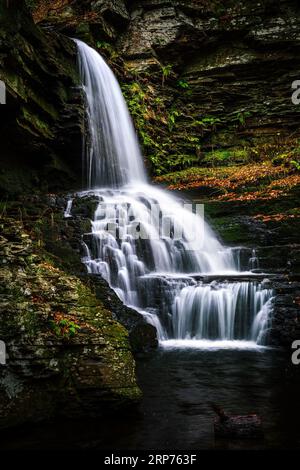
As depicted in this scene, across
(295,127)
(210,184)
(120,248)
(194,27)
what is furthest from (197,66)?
(120,248)

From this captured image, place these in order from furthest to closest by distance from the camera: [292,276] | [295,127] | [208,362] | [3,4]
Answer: [295,127] → [3,4] → [292,276] → [208,362]

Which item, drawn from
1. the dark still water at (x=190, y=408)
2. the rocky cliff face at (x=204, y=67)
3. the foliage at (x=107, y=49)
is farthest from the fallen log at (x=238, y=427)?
the foliage at (x=107, y=49)

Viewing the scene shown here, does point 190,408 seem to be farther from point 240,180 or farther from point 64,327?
point 240,180

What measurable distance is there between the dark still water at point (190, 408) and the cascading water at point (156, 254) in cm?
135

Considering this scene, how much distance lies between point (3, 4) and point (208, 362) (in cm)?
926

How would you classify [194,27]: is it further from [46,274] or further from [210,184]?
[46,274]

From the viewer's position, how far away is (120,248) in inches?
395

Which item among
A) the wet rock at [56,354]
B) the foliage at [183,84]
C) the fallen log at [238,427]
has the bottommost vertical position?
the fallen log at [238,427]

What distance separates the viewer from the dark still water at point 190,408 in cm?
396

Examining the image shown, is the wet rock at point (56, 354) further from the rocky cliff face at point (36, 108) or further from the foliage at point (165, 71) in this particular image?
the foliage at point (165, 71)

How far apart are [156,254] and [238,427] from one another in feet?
21.9

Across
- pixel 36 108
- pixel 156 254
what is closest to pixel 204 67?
pixel 36 108

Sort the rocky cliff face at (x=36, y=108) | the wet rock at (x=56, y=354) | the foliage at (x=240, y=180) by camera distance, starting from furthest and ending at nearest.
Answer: the foliage at (x=240, y=180), the rocky cliff face at (x=36, y=108), the wet rock at (x=56, y=354)

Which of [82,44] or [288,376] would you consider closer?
[288,376]
